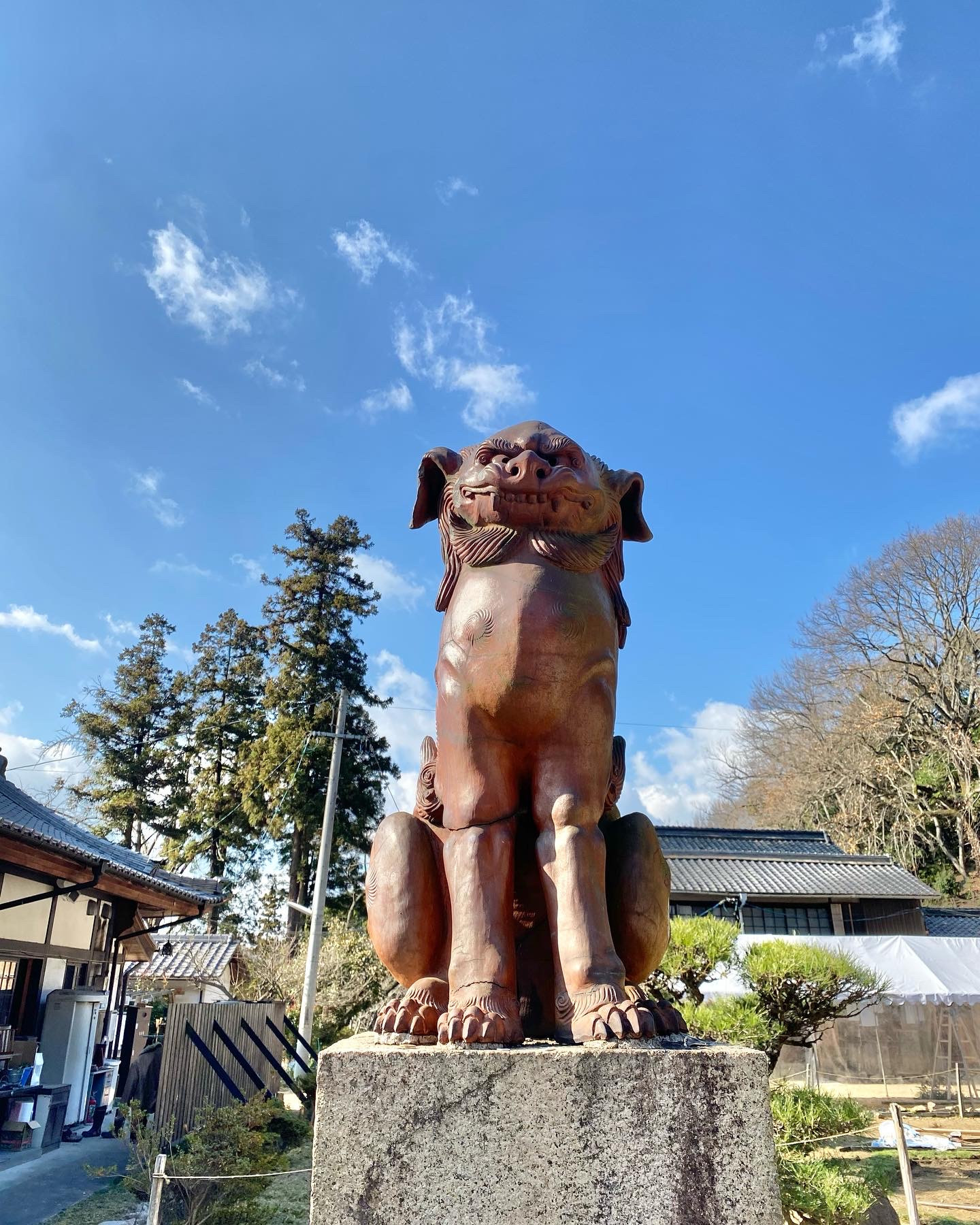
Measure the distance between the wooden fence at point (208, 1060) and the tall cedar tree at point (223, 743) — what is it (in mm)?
14620

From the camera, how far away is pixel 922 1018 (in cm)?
1548

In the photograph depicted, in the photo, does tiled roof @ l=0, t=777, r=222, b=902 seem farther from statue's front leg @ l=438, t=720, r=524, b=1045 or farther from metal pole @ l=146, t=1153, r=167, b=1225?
statue's front leg @ l=438, t=720, r=524, b=1045

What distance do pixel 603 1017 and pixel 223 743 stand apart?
2641 cm

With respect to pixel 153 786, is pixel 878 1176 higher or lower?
lower

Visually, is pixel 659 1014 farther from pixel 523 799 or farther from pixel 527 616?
pixel 527 616

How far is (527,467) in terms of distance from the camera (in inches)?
99.3

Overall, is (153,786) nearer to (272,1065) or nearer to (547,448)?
(272,1065)

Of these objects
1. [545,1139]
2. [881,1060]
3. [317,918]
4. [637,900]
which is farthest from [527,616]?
[881,1060]

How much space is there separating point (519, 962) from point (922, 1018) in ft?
53.8

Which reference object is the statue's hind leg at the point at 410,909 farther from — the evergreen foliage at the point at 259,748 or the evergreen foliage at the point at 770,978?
the evergreen foliage at the point at 259,748

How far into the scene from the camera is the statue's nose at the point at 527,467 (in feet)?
8.27

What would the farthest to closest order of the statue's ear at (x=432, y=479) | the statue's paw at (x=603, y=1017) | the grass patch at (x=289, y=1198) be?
the grass patch at (x=289, y=1198), the statue's ear at (x=432, y=479), the statue's paw at (x=603, y=1017)

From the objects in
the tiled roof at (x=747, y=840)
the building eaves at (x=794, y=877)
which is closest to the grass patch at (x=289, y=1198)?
the building eaves at (x=794, y=877)

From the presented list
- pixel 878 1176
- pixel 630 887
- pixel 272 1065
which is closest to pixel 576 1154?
pixel 630 887
